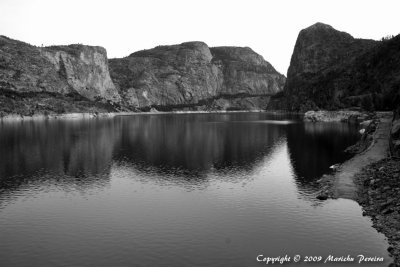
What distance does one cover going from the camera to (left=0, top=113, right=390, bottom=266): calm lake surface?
37.9 metres

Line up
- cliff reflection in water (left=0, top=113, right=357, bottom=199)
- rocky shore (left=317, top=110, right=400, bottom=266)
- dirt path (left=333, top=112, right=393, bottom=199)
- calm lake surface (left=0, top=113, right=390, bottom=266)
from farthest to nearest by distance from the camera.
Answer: cliff reflection in water (left=0, top=113, right=357, bottom=199)
dirt path (left=333, top=112, right=393, bottom=199)
rocky shore (left=317, top=110, right=400, bottom=266)
calm lake surface (left=0, top=113, right=390, bottom=266)

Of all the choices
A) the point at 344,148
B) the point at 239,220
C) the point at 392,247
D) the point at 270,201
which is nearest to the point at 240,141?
the point at 344,148

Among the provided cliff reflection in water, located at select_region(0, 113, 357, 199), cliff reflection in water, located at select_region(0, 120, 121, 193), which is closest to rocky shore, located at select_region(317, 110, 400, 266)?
cliff reflection in water, located at select_region(0, 113, 357, 199)

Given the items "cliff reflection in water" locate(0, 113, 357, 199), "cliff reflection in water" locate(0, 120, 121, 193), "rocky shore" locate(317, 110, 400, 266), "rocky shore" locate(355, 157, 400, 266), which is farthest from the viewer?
"cliff reflection in water" locate(0, 113, 357, 199)

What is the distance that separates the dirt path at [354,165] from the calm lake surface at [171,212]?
351 cm

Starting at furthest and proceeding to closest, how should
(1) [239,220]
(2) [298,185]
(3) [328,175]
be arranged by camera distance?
(3) [328,175] < (2) [298,185] < (1) [239,220]

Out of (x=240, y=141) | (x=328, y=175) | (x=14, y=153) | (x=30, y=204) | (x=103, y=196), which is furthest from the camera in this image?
(x=240, y=141)

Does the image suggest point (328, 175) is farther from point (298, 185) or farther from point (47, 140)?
point (47, 140)

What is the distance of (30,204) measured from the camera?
5503cm

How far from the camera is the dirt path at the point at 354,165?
57.6 m

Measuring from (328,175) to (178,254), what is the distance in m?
41.6

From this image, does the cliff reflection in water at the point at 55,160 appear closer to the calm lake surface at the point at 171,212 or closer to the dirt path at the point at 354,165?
the calm lake surface at the point at 171,212

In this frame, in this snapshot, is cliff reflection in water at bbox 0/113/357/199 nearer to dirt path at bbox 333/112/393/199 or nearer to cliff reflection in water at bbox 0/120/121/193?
cliff reflection in water at bbox 0/120/121/193

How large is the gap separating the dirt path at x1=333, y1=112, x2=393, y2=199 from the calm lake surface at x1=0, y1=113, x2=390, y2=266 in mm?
3514
